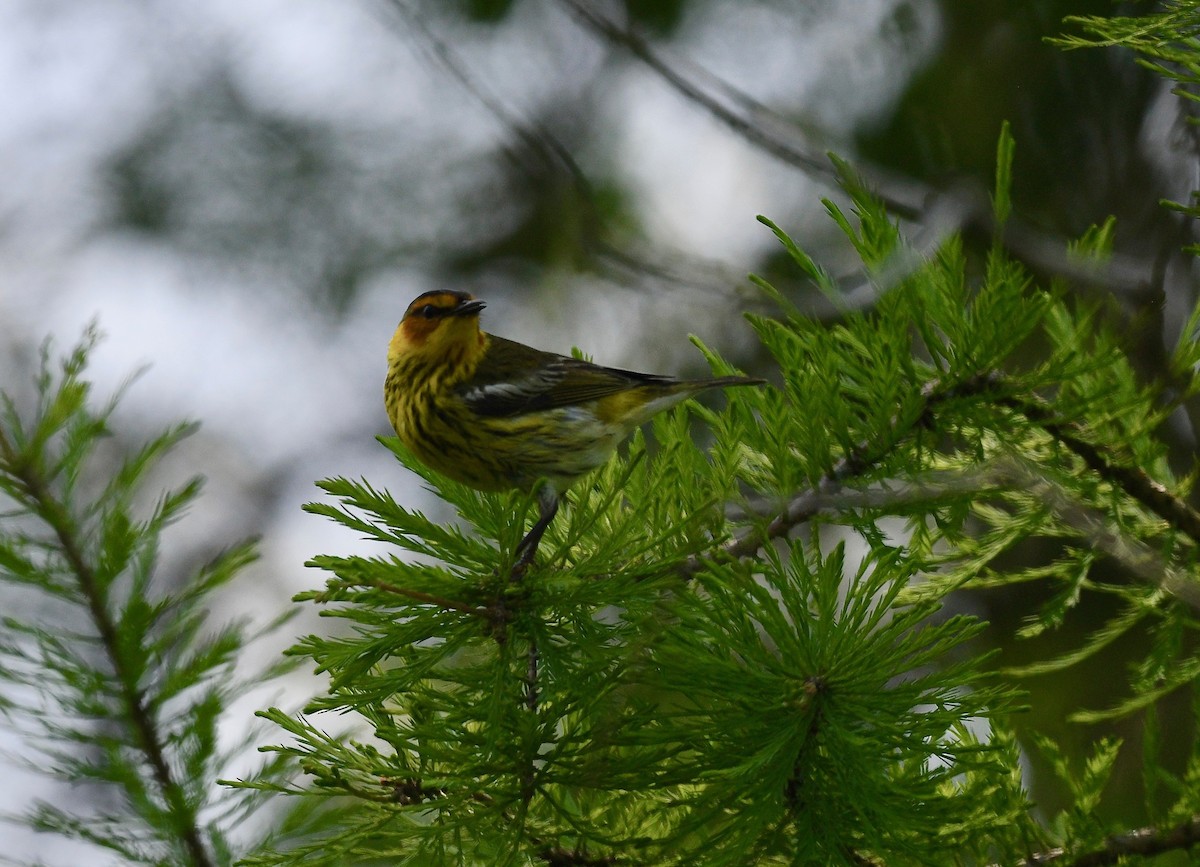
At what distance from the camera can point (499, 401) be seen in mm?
3186

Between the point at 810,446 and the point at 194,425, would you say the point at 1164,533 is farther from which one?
the point at 194,425

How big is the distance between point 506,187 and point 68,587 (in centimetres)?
526

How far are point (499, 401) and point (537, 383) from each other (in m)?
0.21

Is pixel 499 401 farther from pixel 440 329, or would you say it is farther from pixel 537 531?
pixel 537 531

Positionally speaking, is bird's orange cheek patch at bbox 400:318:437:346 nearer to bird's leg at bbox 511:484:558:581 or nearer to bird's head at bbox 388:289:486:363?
bird's head at bbox 388:289:486:363

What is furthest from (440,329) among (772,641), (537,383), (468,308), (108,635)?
(108,635)

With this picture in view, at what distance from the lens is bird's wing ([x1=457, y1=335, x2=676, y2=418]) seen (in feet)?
10.4

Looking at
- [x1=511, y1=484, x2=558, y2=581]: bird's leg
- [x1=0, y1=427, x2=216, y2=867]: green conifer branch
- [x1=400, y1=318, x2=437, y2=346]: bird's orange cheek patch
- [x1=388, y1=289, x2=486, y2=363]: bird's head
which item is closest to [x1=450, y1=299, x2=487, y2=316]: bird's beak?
[x1=388, y1=289, x2=486, y2=363]: bird's head

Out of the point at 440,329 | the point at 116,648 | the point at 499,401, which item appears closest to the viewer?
the point at 116,648

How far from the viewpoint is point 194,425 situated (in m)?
1.76

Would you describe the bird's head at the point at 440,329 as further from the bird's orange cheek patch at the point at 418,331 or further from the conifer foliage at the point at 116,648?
the conifer foliage at the point at 116,648

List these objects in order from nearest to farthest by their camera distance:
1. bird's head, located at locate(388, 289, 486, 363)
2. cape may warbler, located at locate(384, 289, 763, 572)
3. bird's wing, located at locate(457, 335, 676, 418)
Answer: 1. cape may warbler, located at locate(384, 289, 763, 572)
2. bird's wing, located at locate(457, 335, 676, 418)
3. bird's head, located at locate(388, 289, 486, 363)

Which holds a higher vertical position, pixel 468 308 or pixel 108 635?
pixel 468 308

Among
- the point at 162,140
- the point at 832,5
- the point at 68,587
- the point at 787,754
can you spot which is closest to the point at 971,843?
the point at 787,754
